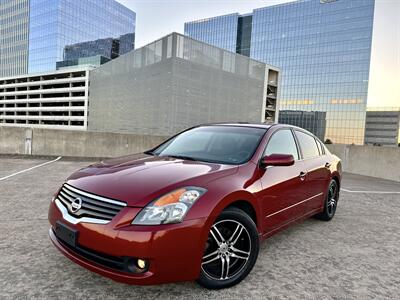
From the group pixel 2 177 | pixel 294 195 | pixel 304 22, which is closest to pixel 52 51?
pixel 304 22

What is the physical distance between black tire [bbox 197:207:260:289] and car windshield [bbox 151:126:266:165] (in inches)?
25.8

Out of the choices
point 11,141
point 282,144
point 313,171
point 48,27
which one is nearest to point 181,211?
point 282,144

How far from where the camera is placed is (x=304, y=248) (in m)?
3.71

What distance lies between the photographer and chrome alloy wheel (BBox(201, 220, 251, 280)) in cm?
257

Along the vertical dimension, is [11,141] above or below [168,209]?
below

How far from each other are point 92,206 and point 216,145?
170cm

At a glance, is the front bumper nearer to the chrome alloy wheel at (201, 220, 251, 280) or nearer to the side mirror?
the chrome alloy wheel at (201, 220, 251, 280)

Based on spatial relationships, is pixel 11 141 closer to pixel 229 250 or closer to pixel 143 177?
pixel 143 177

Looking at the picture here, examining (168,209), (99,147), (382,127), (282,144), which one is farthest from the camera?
(382,127)

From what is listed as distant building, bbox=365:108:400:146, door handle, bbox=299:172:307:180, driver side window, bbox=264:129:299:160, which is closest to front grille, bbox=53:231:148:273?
driver side window, bbox=264:129:299:160

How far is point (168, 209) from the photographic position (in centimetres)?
230

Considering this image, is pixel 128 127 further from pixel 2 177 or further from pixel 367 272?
pixel 367 272

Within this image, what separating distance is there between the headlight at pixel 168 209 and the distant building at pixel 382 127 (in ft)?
354

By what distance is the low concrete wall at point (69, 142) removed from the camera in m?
12.3
